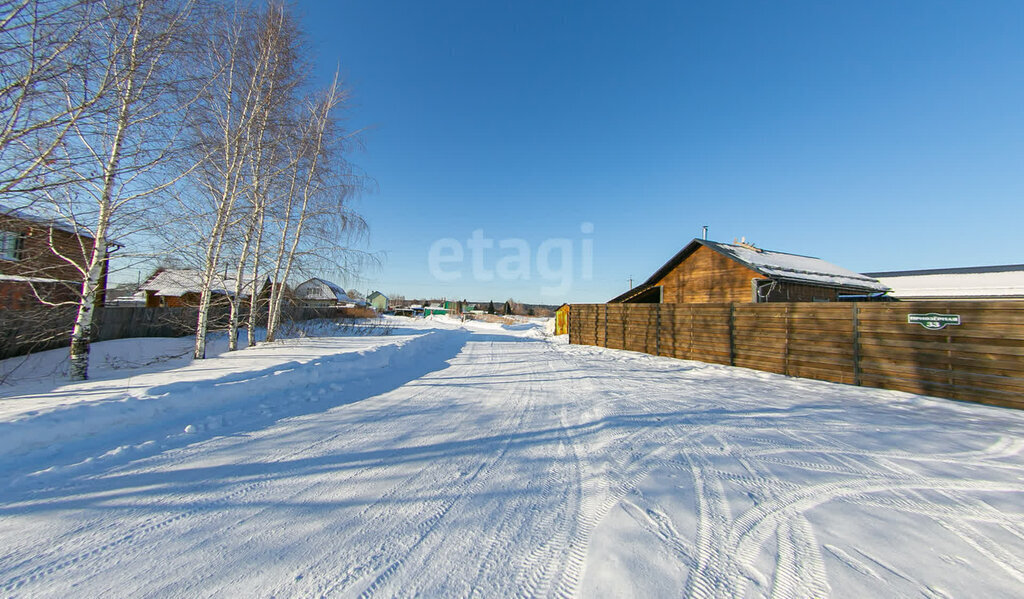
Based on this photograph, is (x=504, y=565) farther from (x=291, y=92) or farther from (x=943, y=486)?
(x=291, y=92)

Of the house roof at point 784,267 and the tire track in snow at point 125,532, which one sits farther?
the house roof at point 784,267

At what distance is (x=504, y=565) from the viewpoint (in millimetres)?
1879

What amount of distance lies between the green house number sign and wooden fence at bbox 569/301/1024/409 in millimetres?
49

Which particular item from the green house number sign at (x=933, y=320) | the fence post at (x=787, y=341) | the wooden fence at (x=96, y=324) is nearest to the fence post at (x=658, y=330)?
the fence post at (x=787, y=341)

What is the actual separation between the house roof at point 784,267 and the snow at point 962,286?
5634mm

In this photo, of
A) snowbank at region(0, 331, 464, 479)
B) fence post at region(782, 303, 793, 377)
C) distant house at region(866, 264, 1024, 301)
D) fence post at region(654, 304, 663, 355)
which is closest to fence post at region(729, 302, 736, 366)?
fence post at region(782, 303, 793, 377)

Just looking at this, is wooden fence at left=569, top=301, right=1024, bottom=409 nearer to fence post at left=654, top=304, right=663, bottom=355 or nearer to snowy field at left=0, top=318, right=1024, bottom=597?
fence post at left=654, top=304, right=663, bottom=355

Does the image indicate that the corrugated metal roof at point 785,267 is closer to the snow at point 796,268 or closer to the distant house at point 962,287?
the snow at point 796,268

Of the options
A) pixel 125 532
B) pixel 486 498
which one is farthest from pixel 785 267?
pixel 125 532

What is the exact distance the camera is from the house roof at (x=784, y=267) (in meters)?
13.2

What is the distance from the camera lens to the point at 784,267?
46.4ft

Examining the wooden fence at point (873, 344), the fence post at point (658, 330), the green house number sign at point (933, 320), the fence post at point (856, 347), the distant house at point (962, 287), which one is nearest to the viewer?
the wooden fence at point (873, 344)

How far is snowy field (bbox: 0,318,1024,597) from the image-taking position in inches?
70.8

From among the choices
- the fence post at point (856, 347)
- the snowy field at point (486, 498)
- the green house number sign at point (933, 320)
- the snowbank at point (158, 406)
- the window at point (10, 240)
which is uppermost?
the window at point (10, 240)
